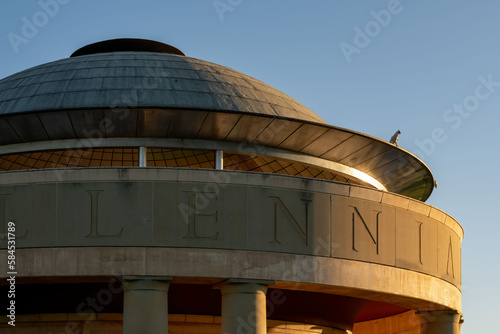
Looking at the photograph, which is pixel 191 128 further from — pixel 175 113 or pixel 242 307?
pixel 242 307

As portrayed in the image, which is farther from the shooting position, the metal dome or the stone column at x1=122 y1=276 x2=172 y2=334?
the metal dome

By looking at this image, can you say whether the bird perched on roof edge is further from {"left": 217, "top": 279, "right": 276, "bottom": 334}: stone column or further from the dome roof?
{"left": 217, "top": 279, "right": 276, "bottom": 334}: stone column

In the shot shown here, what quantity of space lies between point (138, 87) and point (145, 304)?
971cm

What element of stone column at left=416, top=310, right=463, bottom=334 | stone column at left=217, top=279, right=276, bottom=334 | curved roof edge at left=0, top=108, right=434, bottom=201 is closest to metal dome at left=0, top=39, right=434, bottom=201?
curved roof edge at left=0, top=108, right=434, bottom=201

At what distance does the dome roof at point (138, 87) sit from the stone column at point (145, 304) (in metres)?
5.90

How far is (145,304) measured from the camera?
24.8 m

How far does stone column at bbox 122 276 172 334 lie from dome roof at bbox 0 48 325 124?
590 cm

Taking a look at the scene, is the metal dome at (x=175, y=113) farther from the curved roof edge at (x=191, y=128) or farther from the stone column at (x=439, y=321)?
the stone column at (x=439, y=321)

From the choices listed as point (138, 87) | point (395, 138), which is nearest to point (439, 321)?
point (395, 138)

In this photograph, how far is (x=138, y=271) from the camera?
82.3ft

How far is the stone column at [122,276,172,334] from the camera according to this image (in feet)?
81.0

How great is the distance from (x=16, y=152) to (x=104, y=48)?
379 inches

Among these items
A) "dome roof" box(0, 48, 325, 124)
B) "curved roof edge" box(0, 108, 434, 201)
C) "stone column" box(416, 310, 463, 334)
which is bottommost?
"stone column" box(416, 310, 463, 334)

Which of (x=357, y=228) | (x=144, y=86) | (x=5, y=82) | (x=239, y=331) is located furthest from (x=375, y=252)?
(x=5, y=82)
